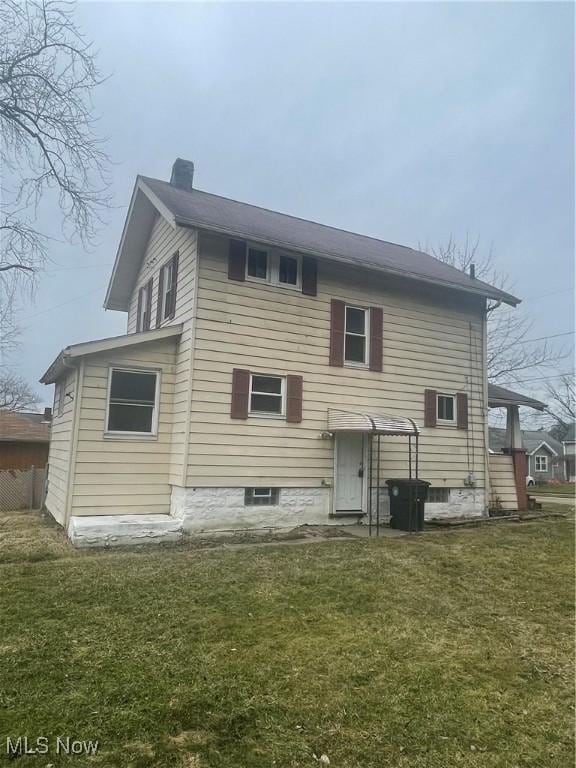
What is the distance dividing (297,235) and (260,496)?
5.69 meters

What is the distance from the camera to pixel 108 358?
350 inches

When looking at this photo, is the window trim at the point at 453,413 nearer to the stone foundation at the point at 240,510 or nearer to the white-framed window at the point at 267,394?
the stone foundation at the point at 240,510

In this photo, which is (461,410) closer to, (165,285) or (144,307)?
(165,285)

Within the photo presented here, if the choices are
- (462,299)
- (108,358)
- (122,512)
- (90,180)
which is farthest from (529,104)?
(122,512)

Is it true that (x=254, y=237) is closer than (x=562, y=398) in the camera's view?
Yes

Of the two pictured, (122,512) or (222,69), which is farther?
(222,69)

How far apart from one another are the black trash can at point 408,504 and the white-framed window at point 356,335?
2690mm

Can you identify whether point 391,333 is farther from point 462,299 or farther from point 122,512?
point 122,512

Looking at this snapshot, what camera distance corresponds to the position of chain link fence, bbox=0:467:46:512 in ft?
42.1

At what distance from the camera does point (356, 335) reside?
35.5 ft

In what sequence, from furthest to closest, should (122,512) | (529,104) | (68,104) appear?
1. (529,104)
2. (68,104)
3. (122,512)

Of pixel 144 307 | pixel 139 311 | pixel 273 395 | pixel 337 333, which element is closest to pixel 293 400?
pixel 273 395

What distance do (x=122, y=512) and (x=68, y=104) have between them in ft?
25.9

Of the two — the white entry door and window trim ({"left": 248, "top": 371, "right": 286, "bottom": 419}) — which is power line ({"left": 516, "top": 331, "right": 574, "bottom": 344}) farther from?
window trim ({"left": 248, "top": 371, "right": 286, "bottom": 419})
